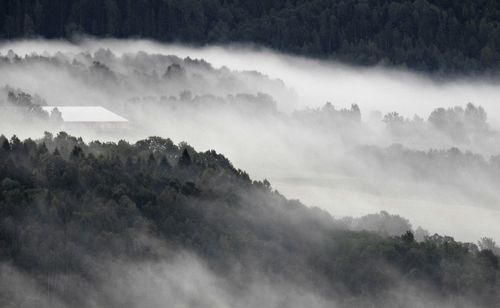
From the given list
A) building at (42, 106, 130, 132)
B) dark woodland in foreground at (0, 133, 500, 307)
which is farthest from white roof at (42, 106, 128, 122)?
dark woodland in foreground at (0, 133, 500, 307)

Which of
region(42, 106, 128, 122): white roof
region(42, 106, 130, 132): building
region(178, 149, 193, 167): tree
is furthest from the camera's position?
region(42, 106, 128, 122): white roof

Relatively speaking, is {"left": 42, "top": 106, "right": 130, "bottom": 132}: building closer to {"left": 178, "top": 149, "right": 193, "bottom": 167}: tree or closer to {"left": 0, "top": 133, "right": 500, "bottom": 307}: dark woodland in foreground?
{"left": 178, "top": 149, "right": 193, "bottom": 167}: tree

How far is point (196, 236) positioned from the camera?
316 ft

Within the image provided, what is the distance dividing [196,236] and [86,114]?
4136 centimetres

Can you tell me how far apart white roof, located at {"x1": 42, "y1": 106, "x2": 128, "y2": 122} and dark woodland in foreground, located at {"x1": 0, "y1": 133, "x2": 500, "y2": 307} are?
80.3 ft

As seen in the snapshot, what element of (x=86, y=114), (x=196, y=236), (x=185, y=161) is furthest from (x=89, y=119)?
(x=196, y=236)

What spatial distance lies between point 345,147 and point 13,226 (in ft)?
236

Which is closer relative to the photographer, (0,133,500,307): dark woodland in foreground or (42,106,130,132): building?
(0,133,500,307): dark woodland in foreground

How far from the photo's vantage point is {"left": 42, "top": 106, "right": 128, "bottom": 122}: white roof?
133125 millimetres

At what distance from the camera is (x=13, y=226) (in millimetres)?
90438

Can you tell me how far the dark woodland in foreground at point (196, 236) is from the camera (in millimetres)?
89750

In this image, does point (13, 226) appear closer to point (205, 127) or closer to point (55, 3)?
point (205, 127)

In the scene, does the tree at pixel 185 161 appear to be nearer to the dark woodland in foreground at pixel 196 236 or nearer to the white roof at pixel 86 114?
the dark woodland in foreground at pixel 196 236

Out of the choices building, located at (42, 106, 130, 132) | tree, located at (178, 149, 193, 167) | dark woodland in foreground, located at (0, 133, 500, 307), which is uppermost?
building, located at (42, 106, 130, 132)
